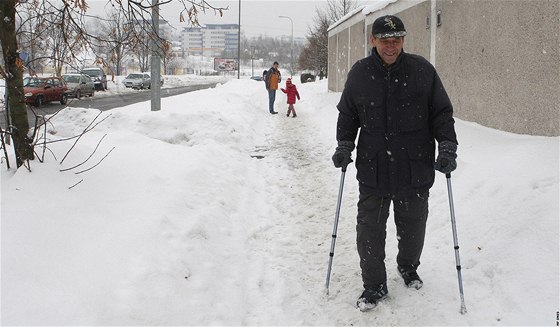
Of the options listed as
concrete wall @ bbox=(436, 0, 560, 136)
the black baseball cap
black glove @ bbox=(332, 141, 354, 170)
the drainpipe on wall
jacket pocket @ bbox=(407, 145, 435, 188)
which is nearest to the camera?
the black baseball cap

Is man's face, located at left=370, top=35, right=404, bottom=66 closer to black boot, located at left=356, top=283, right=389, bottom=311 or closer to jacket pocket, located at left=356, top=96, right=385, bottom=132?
jacket pocket, located at left=356, top=96, right=385, bottom=132

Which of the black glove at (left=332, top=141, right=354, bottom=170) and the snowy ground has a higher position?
the black glove at (left=332, top=141, right=354, bottom=170)

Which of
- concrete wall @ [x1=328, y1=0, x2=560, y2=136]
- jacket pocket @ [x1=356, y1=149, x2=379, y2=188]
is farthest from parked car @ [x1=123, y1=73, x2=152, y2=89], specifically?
jacket pocket @ [x1=356, y1=149, x2=379, y2=188]

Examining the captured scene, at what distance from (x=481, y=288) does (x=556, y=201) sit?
3.07ft

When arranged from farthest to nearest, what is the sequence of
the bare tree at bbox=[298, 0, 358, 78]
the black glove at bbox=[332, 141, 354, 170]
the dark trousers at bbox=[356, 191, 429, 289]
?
the bare tree at bbox=[298, 0, 358, 78] → the black glove at bbox=[332, 141, 354, 170] → the dark trousers at bbox=[356, 191, 429, 289]

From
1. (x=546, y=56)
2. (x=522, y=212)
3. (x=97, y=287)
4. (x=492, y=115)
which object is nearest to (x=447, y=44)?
(x=492, y=115)

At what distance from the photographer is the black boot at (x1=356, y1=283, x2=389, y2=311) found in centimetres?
326

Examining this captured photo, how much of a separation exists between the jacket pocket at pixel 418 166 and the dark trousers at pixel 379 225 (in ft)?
0.36

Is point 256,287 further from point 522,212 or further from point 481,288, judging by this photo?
point 522,212

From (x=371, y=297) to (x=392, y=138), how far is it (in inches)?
46.3

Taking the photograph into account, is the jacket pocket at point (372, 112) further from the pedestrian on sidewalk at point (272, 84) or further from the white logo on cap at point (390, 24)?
the pedestrian on sidewalk at point (272, 84)

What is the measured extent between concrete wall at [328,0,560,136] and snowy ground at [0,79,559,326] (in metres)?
0.43

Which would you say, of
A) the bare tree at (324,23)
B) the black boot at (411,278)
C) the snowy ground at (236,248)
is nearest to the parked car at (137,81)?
the bare tree at (324,23)

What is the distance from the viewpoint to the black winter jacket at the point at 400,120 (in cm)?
312
